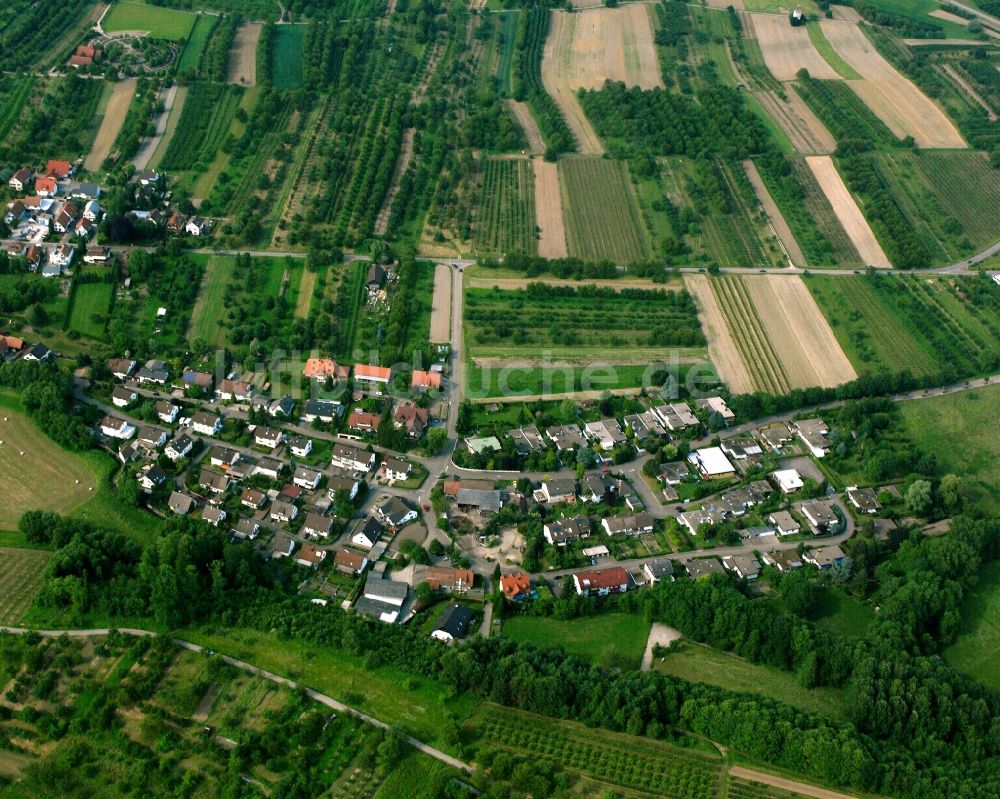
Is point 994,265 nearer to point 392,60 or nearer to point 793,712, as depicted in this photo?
point 793,712

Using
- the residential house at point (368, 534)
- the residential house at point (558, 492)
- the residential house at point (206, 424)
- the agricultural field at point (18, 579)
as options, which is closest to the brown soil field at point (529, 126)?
the residential house at point (558, 492)

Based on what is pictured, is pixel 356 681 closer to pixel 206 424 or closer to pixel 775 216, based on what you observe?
pixel 206 424

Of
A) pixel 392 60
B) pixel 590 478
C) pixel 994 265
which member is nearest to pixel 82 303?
pixel 590 478

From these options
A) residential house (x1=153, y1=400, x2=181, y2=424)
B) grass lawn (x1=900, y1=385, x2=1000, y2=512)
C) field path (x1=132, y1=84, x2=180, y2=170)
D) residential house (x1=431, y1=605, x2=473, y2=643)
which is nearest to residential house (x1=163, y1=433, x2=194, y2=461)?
residential house (x1=153, y1=400, x2=181, y2=424)

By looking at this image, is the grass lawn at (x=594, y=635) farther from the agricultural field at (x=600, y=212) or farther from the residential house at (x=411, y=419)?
the agricultural field at (x=600, y=212)

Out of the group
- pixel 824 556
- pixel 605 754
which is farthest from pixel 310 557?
pixel 824 556
